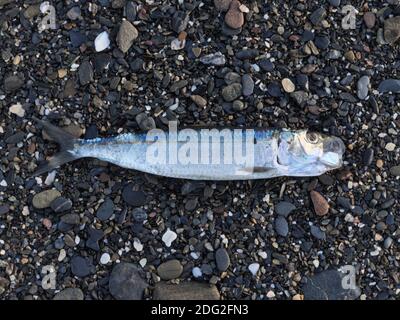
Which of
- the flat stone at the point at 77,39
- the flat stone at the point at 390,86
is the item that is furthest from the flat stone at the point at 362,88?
the flat stone at the point at 77,39

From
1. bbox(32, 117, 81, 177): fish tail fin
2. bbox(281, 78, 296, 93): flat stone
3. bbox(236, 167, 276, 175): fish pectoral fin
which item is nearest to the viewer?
bbox(236, 167, 276, 175): fish pectoral fin

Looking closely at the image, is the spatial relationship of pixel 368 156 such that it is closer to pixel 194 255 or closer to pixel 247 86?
pixel 247 86

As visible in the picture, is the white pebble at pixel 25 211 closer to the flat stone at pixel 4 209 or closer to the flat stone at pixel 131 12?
the flat stone at pixel 4 209

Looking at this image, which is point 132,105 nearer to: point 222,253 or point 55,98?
point 55,98

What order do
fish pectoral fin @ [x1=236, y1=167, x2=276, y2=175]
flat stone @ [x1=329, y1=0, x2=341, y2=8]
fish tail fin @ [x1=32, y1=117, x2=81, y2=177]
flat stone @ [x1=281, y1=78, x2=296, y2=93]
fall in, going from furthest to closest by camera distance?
flat stone @ [x1=329, y1=0, x2=341, y2=8], flat stone @ [x1=281, y1=78, x2=296, y2=93], fish tail fin @ [x1=32, y1=117, x2=81, y2=177], fish pectoral fin @ [x1=236, y1=167, x2=276, y2=175]

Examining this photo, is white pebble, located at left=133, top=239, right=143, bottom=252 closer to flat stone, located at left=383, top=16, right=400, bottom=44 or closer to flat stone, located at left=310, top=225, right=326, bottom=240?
A: flat stone, located at left=310, top=225, right=326, bottom=240

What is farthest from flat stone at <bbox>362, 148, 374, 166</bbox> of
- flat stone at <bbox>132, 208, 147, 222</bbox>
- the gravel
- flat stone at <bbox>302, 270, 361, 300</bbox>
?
flat stone at <bbox>132, 208, 147, 222</bbox>
